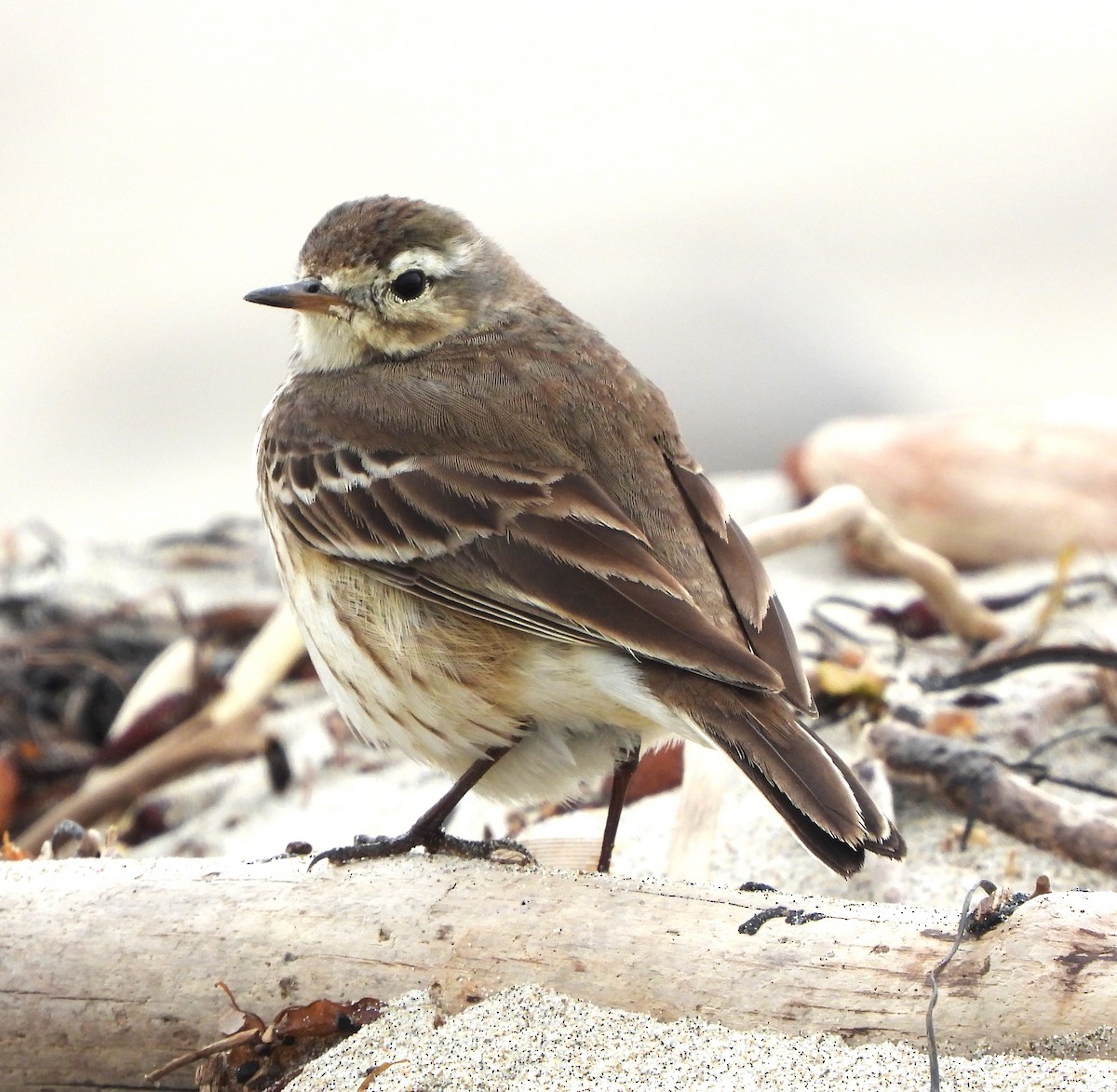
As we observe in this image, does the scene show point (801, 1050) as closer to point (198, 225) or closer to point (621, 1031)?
point (621, 1031)

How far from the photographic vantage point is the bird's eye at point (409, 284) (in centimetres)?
522

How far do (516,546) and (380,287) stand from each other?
4.21ft

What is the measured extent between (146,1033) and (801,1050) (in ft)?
4.62

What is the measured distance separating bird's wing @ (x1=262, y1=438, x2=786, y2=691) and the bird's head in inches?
19.6

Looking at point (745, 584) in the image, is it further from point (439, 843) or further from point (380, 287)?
point (380, 287)

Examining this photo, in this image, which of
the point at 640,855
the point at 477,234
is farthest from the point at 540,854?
the point at 477,234

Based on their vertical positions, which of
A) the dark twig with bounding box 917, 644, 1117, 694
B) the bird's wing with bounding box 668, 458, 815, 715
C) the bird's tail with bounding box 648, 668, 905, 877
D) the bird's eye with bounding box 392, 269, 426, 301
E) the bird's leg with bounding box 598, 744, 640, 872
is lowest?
the dark twig with bounding box 917, 644, 1117, 694

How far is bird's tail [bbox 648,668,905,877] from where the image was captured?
3.61m

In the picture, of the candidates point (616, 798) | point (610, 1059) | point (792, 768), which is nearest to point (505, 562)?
point (616, 798)

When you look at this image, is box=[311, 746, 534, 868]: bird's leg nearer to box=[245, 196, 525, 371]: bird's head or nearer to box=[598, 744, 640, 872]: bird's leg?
box=[598, 744, 640, 872]: bird's leg

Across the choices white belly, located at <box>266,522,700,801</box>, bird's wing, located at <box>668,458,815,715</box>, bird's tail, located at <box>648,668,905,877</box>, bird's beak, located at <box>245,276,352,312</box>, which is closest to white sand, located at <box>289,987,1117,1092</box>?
bird's tail, located at <box>648,668,905,877</box>

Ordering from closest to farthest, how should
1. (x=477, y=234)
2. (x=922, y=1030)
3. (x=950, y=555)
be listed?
(x=922, y=1030)
(x=477, y=234)
(x=950, y=555)

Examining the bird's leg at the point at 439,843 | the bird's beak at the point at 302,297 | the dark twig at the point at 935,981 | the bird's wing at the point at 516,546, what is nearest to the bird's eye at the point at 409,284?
the bird's beak at the point at 302,297

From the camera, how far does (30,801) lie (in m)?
6.24
